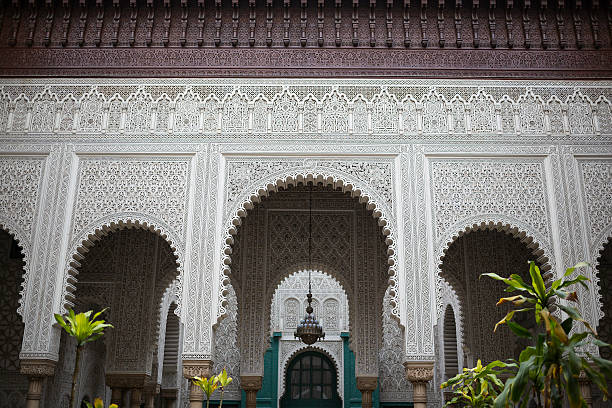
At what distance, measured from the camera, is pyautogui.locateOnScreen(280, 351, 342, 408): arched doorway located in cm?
1049

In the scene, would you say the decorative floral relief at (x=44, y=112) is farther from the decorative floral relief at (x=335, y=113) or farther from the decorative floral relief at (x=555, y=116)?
the decorative floral relief at (x=555, y=116)

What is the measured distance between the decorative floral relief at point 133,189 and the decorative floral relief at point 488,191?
2210 millimetres

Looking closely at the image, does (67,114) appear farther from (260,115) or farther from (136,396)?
(136,396)

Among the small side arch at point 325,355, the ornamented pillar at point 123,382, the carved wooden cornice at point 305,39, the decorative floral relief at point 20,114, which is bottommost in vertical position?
the ornamented pillar at point 123,382

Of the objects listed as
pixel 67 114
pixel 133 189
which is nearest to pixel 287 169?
pixel 133 189

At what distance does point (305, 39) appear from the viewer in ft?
18.5

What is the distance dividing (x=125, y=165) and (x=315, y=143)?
169cm

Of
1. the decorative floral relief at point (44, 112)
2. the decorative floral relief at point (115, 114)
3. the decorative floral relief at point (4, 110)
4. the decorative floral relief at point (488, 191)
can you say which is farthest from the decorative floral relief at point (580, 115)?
the decorative floral relief at point (4, 110)

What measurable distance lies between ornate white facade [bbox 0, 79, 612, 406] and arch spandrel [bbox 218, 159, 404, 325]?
0.01 metres

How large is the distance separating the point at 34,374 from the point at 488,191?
4033mm

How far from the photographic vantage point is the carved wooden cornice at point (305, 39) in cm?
557

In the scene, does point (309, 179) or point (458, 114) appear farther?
point (458, 114)

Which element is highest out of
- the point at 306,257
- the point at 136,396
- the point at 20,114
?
the point at 20,114

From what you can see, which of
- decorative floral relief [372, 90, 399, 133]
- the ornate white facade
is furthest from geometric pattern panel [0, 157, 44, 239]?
decorative floral relief [372, 90, 399, 133]
